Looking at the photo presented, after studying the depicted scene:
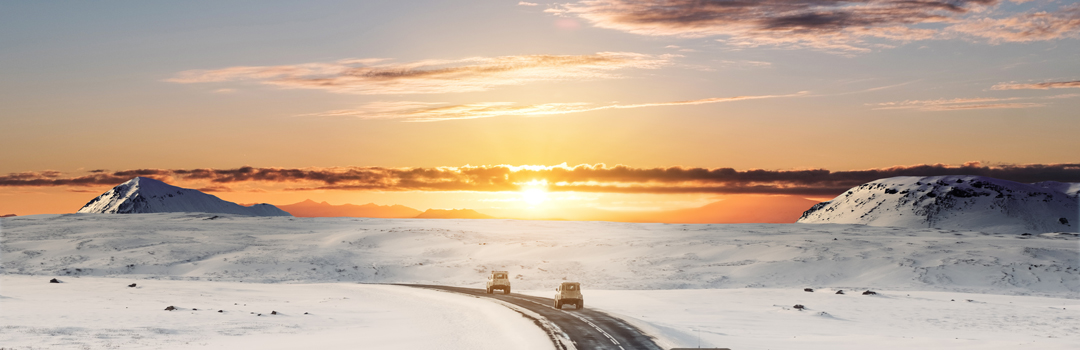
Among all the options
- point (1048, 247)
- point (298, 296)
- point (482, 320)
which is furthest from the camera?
point (1048, 247)

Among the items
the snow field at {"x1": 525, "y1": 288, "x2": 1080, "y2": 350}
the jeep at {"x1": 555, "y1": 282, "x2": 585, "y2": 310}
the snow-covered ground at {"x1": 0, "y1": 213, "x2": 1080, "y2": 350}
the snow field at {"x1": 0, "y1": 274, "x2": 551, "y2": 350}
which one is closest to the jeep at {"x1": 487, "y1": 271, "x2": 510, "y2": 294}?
the snow field at {"x1": 0, "y1": 274, "x2": 551, "y2": 350}

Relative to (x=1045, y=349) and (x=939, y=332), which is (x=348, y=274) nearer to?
(x=939, y=332)

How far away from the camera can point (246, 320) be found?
1756 inches

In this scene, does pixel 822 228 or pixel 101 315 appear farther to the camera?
pixel 822 228

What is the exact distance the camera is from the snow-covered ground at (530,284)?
129ft

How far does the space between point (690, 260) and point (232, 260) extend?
57.6 metres

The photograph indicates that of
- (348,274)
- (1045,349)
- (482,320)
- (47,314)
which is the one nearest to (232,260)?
(348,274)

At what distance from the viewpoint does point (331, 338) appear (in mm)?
37094

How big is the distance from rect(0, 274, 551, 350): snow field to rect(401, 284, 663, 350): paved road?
67.4 inches

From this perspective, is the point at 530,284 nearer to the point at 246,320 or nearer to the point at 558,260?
the point at 558,260

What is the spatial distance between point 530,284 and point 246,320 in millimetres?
41094

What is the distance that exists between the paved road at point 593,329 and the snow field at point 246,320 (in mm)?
1711

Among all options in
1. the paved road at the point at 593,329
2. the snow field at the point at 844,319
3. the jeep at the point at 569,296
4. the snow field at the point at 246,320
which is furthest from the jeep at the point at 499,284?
the jeep at the point at 569,296

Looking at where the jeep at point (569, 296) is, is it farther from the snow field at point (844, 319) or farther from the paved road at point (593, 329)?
the snow field at point (844, 319)
